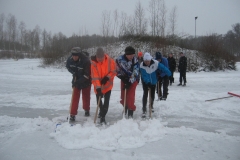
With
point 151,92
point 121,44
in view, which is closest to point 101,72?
point 151,92

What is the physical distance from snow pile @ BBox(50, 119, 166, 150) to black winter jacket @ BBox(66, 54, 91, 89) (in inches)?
47.5

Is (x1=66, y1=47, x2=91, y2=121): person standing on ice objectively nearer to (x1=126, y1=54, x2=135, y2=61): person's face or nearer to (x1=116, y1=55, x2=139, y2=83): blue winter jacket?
(x1=116, y1=55, x2=139, y2=83): blue winter jacket

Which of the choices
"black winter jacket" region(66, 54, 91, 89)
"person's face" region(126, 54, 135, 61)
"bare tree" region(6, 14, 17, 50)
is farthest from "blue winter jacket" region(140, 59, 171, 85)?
"bare tree" region(6, 14, 17, 50)

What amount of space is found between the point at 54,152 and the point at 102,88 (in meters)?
1.81

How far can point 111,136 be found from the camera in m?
3.52

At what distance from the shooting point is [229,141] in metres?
3.47

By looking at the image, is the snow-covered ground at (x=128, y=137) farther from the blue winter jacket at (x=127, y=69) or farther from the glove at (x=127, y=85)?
the blue winter jacket at (x=127, y=69)

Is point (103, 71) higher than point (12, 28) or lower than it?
lower

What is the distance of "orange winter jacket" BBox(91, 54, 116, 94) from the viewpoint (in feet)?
13.7

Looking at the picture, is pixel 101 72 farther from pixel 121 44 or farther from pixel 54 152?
pixel 121 44

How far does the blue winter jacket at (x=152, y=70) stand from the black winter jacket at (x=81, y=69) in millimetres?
1541

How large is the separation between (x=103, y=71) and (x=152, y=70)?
1.44 metres

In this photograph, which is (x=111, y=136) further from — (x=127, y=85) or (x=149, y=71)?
(x=149, y=71)

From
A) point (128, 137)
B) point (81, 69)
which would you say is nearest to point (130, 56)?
point (81, 69)
